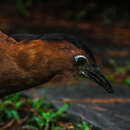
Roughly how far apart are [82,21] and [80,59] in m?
9.46

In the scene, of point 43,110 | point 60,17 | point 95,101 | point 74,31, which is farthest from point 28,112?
point 60,17

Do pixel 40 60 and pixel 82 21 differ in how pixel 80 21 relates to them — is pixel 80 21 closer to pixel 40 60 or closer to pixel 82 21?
pixel 82 21

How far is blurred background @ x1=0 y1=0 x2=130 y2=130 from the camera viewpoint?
8.49 m

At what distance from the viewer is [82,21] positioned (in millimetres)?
11320

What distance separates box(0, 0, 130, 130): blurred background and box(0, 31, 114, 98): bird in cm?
512

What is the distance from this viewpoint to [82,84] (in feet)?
16.9

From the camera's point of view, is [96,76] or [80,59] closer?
[80,59]

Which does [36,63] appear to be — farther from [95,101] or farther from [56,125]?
[95,101]

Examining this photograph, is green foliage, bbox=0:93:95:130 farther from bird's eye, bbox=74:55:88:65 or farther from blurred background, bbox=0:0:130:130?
blurred background, bbox=0:0:130:130

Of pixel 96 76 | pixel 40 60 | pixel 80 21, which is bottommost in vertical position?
pixel 96 76

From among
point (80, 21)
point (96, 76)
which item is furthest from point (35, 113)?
point (80, 21)

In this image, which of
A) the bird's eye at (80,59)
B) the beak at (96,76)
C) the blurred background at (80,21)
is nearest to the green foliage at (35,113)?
the beak at (96,76)

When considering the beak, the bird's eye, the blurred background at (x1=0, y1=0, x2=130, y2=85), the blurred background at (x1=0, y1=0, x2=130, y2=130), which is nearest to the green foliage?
the beak

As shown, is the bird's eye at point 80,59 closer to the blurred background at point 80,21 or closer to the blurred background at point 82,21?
the blurred background at point 82,21
